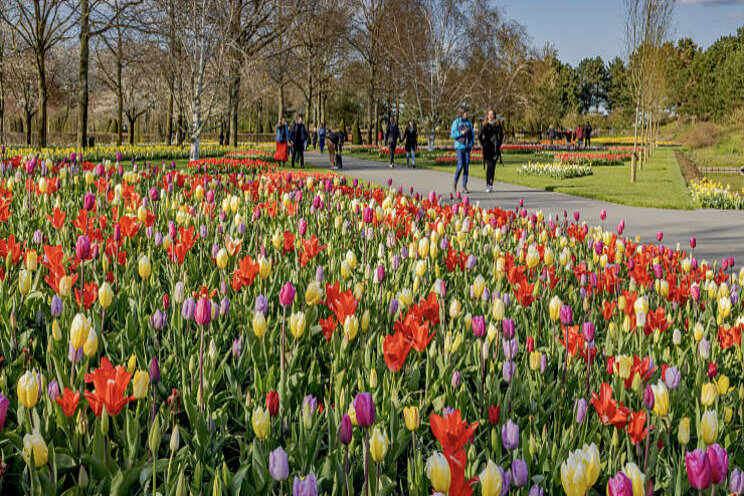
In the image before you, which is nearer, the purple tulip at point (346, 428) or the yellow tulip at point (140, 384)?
the purple tulip at point (346, 428)

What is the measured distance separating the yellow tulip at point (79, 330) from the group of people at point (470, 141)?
35.4 feet


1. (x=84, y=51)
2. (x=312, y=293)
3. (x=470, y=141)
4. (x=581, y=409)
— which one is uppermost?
(x=84, y=51)

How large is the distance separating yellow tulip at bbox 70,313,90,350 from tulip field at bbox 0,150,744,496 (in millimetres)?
11

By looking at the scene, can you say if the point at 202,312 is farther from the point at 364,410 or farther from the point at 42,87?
the point at 42,87

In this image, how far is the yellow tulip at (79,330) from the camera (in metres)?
1.67

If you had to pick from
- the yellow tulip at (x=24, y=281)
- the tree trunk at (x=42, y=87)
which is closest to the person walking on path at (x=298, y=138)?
the tree trunk at (x=42, y=87)

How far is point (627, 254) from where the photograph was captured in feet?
15.7

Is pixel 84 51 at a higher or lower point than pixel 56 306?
higher

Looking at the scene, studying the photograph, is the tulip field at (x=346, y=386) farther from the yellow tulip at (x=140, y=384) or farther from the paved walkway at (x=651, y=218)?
the paved walkway at (x=651, y=218)

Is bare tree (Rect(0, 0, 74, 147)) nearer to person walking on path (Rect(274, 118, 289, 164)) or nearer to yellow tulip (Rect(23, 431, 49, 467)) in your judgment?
person walking on path (Rect(274, 118, 289, 164))

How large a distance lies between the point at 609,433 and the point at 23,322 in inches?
84.0

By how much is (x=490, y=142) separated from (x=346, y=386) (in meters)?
12.2

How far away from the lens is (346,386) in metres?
1.93

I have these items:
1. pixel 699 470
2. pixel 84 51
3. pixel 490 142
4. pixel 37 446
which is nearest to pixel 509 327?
pixel 699 470
